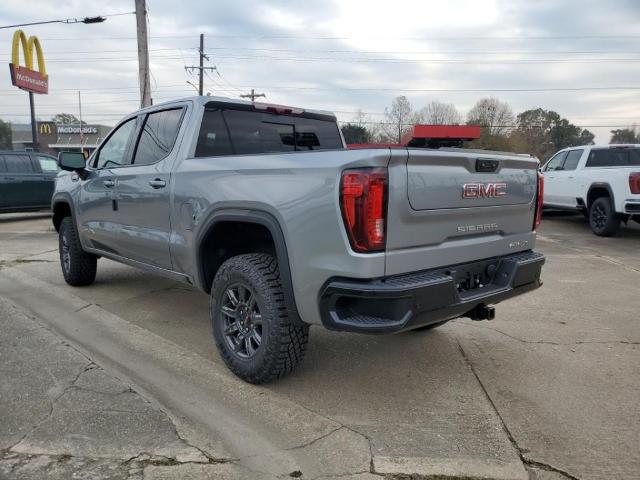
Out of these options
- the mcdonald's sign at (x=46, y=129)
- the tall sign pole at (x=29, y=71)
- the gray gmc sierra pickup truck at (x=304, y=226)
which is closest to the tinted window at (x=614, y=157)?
the gray gmc sierra pickup truck at (x=304, y=226)

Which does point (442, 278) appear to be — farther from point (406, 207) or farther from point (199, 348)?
point (199, 348)

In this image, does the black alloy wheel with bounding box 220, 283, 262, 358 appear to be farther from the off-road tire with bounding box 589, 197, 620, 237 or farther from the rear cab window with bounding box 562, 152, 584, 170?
the rear cab window with bounding box 562, 152, 584, 170

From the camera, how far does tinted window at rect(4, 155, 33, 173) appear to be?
12938 millimetres

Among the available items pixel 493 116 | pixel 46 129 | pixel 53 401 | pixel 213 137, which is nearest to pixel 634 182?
pixel 213 137

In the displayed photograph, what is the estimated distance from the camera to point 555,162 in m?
12.6

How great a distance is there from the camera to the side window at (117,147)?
195 inches

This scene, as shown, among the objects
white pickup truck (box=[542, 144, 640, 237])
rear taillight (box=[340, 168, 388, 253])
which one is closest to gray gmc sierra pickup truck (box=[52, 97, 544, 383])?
rear taillight (box=[340, 168, 388, 253])

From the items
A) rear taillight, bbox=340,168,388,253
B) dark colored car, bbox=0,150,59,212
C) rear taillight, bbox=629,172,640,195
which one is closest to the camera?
rear taillight, bbox=340,168,388,253

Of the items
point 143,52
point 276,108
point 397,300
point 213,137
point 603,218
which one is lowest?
point 603,218

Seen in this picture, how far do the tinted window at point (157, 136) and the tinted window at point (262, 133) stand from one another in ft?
0.96

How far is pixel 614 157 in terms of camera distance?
11.0m

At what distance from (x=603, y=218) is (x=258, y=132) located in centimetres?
878

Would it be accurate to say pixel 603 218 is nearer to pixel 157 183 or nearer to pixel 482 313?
pixel 482 313

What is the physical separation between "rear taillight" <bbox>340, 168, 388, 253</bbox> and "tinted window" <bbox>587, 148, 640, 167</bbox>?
32.6ft
